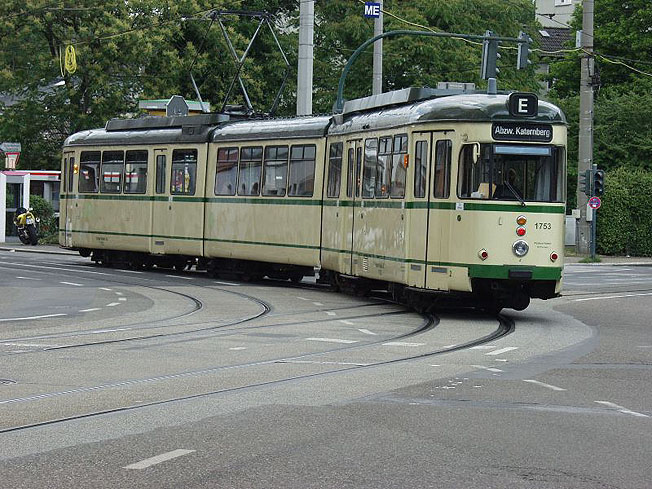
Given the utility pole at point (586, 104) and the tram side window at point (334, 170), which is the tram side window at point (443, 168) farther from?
the utility pole at point (586, 104)

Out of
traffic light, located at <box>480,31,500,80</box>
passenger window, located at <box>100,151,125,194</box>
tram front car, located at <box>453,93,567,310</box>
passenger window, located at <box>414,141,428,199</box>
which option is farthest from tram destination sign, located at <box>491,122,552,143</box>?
passenger window, located at <box>100,151,125,194</box>

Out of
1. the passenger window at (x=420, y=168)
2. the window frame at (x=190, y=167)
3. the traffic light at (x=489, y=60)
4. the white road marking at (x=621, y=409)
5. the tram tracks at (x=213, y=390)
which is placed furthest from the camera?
the traffic light at (x=489, y=60)

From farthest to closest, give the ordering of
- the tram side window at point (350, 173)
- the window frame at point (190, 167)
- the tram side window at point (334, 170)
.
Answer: the window frame at point (190, 167), the tram side window at point (334, 170), the tram side window at point (350, 173)

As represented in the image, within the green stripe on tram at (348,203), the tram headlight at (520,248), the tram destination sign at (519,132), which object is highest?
the tram destination sign at (519,132)

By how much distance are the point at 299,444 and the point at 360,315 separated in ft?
36.4

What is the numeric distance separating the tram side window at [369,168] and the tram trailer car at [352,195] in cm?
3

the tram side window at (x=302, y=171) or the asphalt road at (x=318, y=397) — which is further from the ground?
the tram side window at (x=302, y=171)

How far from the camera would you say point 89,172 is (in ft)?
109

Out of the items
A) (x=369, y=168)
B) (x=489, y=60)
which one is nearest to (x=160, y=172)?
(x=489, y=60)

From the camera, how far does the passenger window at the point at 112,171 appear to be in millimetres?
31859

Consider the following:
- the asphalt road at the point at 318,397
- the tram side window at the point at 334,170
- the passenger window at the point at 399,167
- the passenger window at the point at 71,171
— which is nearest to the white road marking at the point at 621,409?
the asphalt road at the point at 318,397

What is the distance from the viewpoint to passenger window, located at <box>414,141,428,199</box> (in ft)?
65.0

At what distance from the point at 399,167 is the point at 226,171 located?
819 cm

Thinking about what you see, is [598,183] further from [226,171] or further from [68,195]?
[226,171]
